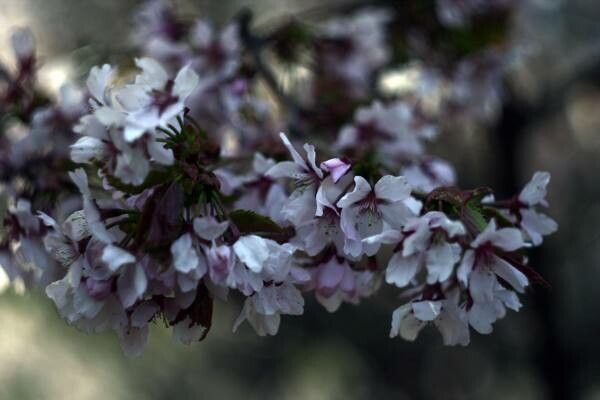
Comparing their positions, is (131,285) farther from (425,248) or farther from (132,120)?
(425,248)

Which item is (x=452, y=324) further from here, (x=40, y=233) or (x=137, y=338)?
(x=40, y=233)

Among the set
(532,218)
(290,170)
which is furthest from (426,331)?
(290,170)

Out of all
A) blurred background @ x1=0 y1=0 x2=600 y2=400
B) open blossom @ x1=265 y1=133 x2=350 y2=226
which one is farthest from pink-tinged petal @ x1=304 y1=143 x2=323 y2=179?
blurred background @ x1=0 y1=0 x2=600 y2=400

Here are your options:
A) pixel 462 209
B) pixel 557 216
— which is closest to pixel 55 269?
pixel 462 209

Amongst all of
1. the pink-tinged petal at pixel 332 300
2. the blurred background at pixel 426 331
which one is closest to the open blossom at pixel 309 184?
the pink-tinged petal at pixel 332 300

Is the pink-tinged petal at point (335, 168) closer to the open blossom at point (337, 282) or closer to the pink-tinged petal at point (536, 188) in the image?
the open blossom at point (337, 282)

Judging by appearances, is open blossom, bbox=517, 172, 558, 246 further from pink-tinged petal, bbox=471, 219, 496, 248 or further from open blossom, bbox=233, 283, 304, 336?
open blossom, bbox=233, 283, 304, 336
